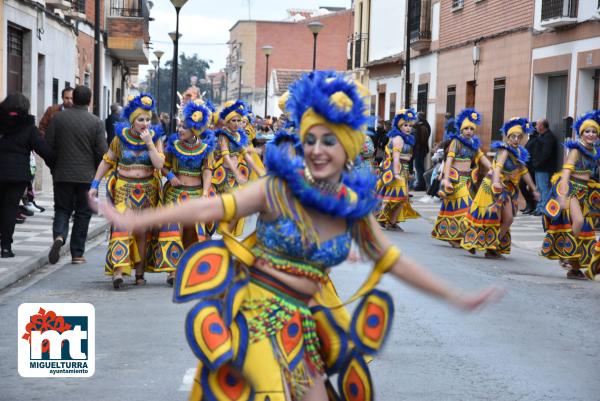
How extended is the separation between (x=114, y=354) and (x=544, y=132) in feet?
51.0

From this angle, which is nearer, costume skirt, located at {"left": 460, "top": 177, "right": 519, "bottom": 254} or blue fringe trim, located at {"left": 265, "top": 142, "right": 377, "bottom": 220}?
blue fringe trim, located at {"left": 265, "top": 142, "right": 377, "bottom": 220}

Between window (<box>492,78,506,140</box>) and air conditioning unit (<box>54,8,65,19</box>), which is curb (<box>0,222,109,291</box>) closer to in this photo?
air conditioning unit (<box>54,8,65,19</box>)

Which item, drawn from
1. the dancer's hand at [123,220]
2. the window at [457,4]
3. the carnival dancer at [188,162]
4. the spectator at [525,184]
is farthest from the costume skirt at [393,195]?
the window at [457,4]

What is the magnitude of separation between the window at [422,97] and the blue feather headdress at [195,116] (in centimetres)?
2453

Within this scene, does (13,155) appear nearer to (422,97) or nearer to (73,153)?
(73,153)

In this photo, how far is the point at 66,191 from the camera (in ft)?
39.3

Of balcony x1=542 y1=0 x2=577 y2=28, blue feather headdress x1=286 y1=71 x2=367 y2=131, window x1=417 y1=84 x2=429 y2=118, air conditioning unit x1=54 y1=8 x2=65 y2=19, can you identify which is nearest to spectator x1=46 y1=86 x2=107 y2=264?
blue feather headdress x1=286 y1=71 x2=367 y2=131

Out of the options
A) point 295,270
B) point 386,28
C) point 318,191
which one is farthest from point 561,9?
point 386,28

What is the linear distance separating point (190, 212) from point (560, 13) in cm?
1895

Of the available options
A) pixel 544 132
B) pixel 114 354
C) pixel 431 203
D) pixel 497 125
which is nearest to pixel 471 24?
pixel 497 125

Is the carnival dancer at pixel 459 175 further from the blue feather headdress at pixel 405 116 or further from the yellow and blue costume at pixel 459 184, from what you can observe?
the blue feather headdress at pixel 405 116

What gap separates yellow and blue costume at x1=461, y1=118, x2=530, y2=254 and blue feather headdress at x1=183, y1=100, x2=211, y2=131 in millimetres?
4498

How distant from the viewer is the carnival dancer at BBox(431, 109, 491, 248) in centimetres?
1486

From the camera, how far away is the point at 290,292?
432 centimetres
